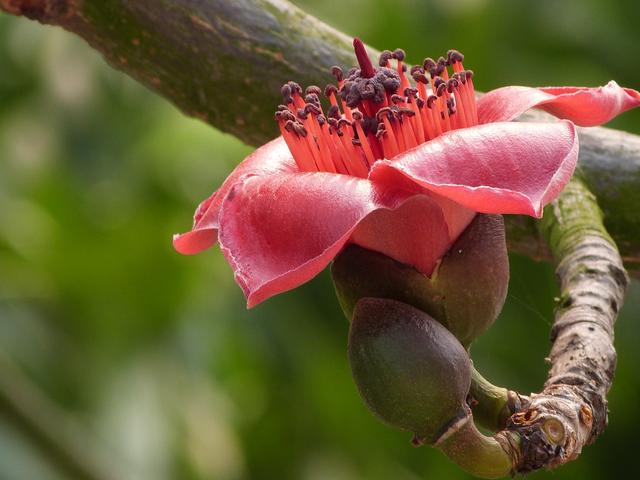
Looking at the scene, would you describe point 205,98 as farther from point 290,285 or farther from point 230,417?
point 230,417

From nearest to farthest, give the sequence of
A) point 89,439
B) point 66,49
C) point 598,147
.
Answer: point 598,147 → point 89,439 → point 66,49

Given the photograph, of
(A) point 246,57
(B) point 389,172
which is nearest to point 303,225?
(B) point 389,172

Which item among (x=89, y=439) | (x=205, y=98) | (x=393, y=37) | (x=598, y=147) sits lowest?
(x=89, y=439)

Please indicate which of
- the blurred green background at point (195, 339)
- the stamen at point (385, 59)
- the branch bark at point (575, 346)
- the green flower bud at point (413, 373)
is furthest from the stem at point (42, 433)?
the green flower bud at point (413, 373)

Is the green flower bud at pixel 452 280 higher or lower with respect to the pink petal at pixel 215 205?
lower

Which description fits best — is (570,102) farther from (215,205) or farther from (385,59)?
(215,205)

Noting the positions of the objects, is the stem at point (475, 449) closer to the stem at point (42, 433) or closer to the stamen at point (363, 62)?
the stamen at point (363, 62)

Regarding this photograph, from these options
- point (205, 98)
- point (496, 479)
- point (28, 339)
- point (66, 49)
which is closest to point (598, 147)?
point (205, 98)
